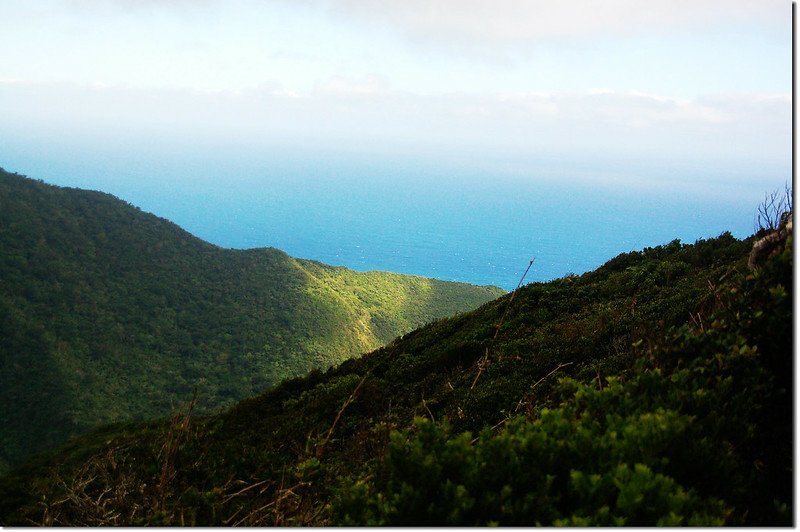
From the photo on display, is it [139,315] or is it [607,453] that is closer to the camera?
[607,453]

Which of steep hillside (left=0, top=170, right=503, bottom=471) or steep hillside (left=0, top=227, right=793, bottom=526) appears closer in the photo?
steep hillside (left=0, top=227, right=793, bottom=526)

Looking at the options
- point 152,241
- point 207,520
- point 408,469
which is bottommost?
point 207,520

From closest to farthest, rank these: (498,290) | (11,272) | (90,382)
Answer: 1. (90,382)
2. (11,272)
3. (498,290)

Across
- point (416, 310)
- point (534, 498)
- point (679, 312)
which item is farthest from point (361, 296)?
point (534, 498)

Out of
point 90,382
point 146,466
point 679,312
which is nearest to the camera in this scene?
point 679,312

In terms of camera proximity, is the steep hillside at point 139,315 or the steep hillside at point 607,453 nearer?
the steep hillside at point 607,453

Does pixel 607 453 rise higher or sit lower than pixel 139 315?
higher

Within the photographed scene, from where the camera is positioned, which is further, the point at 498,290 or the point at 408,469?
the point at 498,290

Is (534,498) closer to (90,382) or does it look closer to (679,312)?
(679,312)
